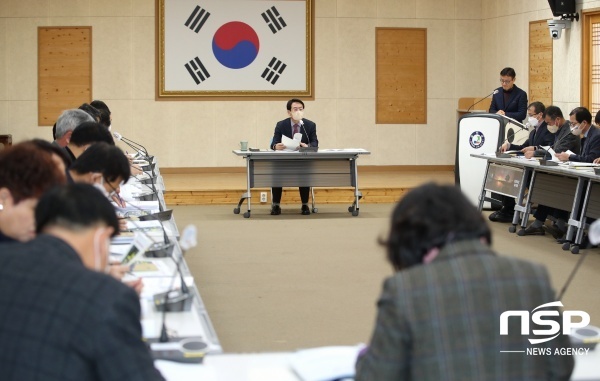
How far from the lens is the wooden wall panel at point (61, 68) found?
1236cm

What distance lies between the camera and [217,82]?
41.1 ft

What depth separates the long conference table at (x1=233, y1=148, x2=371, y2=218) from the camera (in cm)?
955

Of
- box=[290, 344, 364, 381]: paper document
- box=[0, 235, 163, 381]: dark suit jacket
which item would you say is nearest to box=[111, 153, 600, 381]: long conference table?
box=[290, 344, 364, 381]: paper document

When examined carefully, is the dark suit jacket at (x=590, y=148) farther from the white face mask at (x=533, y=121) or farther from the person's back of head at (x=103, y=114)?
the person's back of head at (x=103, y=114)

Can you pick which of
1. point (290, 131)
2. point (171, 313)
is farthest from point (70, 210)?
point (290, 131)

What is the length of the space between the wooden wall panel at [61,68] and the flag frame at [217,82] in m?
0.89

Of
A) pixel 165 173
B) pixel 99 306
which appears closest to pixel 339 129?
pixel 165 173

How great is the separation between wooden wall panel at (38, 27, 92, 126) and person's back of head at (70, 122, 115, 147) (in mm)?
7275

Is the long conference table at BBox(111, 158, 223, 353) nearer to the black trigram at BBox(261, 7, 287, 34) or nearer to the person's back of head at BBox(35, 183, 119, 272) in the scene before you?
the person's back of head at BBox(35, 183, 119, 272)

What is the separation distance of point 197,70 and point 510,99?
4.15 meters

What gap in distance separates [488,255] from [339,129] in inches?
433

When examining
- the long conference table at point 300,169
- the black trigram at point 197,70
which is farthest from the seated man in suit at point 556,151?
the black trigram at point 197,70

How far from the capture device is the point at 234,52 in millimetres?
12508

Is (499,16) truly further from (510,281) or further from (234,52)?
(510,281)
